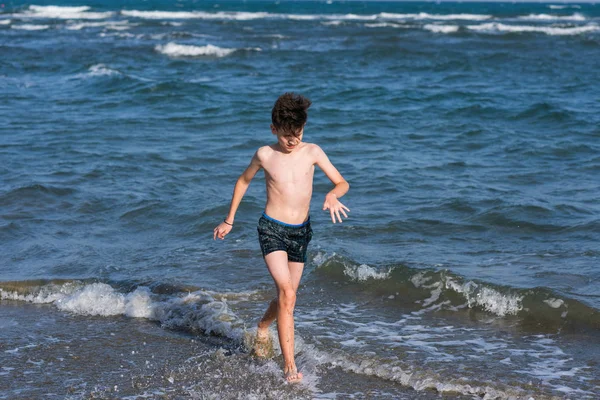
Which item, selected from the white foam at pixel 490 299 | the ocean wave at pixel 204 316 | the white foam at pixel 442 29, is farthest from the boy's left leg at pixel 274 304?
the white foam at pixel 442 29

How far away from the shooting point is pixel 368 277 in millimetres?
6945

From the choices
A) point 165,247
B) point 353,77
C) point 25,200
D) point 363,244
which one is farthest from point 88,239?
point 353,77

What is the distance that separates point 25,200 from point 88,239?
5.33 feet

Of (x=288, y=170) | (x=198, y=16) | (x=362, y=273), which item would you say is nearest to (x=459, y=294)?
(x=362, y=273)

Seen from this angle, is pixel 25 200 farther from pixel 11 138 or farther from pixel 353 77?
pixel 353 77

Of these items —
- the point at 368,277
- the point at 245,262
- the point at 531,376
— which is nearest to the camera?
the point at 531,376

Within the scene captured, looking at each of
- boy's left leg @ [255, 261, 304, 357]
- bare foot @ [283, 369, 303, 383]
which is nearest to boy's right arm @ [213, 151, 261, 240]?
boy's left leg @ [255, 261, 304, 357]

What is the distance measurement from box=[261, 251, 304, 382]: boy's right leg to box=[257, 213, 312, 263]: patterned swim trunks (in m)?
0.05

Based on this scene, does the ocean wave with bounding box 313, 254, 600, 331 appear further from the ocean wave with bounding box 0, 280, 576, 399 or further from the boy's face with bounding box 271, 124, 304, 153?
the boy's face with bounding box 271, 124, 304, 153

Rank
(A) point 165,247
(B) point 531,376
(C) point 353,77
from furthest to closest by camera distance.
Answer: (C) point 353,77 → (A) point 165,247 → (B) point 531,376

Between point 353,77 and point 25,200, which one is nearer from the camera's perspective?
point 25,200

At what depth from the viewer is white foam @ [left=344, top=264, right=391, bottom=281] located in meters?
6.93

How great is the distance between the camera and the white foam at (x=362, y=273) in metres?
6.93

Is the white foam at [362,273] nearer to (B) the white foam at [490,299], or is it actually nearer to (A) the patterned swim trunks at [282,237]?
(B) the white foam at [490,299]
